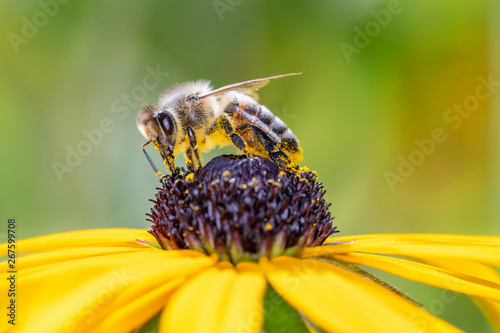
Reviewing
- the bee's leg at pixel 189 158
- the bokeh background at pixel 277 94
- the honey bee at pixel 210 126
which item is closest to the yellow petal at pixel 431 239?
the honey bee at pixel 210 126

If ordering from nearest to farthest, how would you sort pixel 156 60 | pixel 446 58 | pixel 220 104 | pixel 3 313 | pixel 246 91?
pixel 3 313 → pixel 220 104 → pixel 246 91 → pixel 446 58 → pixel 156 60

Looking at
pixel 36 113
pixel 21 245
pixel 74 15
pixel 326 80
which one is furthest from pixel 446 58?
pixel 21 245

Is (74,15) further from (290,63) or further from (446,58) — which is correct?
(446,58)

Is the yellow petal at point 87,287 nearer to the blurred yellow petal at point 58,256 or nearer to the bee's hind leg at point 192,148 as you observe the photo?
the blurred yellow petal at point 58,256

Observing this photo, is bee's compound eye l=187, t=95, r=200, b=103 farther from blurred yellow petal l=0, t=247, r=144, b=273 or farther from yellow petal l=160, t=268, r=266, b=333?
yellow petal l=160, t=268, r=266, b=333

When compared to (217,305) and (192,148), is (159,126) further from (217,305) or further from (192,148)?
(217,305)

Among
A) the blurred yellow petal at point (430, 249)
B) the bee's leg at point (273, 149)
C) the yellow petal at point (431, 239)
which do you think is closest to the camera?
the blurred yellow petal at point (430, 249)
